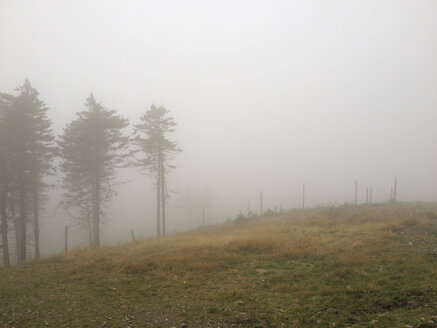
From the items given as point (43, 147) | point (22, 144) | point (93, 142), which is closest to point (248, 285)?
point (93, 142)

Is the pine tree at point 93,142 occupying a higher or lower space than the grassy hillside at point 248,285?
higher

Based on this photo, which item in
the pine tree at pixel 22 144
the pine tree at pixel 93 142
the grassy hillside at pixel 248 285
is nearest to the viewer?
the grassy hillside at pixel 248 285

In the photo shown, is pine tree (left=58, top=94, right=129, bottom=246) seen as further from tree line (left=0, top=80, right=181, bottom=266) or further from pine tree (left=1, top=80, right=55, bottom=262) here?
pine tree (left=1, top=80, right=55, bottom=262)

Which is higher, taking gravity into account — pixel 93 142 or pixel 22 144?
pixel 93 142

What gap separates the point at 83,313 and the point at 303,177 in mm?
148245

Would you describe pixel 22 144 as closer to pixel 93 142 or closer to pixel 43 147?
pixel 43 147

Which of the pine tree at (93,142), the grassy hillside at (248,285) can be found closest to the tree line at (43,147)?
the pine tree at (93,142)

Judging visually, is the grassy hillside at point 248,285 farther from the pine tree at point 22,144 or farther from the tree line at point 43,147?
the tree line at point 43,147

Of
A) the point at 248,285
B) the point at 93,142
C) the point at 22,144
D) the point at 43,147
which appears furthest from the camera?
the point at 93,142

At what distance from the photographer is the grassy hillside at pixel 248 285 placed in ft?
22.8

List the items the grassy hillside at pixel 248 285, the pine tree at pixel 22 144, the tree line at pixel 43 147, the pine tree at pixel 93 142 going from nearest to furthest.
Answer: the grassy hillside at pixel 248 285 → the pine tree at pixel 22 144 → the tree line at pixel 43 147 → the pine tree at pixel 93 142

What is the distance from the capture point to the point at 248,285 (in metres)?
9.45

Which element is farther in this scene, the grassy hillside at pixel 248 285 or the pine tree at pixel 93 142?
the pine tree at pixel 93 142

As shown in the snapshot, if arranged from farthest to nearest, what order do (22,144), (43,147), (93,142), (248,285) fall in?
1. (93,142)
2. (43,147)
3. (22,144)
4. (248,285)
